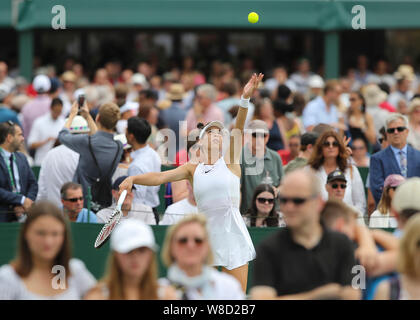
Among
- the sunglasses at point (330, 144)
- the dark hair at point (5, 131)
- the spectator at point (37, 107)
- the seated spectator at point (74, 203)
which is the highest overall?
the spectator at point (37, 107)

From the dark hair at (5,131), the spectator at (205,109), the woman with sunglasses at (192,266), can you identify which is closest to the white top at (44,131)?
the spectator at (205,109)

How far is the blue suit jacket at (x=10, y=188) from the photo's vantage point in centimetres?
890

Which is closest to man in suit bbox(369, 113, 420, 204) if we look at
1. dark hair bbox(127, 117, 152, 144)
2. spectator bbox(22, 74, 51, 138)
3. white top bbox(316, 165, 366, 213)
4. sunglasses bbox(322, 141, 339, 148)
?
white top bbox(316, 165, 366, 213)

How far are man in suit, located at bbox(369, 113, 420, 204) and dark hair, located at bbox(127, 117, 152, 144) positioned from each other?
233 cm

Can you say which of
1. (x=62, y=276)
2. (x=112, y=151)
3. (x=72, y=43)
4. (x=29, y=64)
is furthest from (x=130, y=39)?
(x=62, y=276)

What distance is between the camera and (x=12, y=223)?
27.7 feet

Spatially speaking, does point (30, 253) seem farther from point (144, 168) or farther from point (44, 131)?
point (44, 131)

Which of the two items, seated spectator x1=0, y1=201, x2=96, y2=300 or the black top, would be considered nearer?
the black top

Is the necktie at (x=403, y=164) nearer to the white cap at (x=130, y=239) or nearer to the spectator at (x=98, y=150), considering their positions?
the spectator at (x=98, y=150)

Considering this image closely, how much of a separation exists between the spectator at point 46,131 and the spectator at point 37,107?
1.14 meters

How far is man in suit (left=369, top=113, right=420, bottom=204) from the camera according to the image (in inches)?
365

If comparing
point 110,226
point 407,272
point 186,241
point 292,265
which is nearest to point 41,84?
point 110,226

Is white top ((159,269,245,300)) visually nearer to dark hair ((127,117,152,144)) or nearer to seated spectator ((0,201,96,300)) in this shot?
seated spectator ((0,201,96,300))
